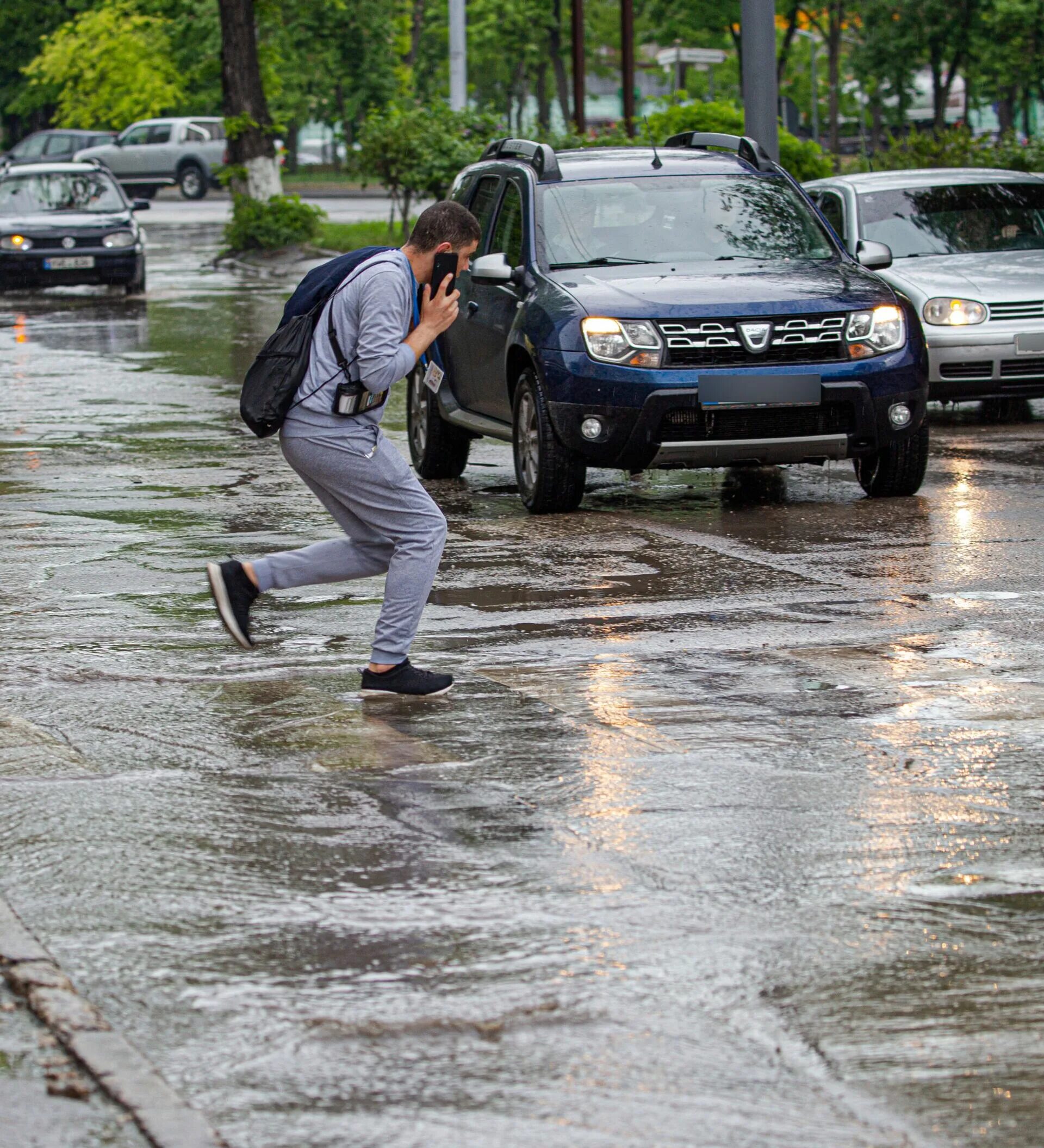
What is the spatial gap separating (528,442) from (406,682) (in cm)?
435

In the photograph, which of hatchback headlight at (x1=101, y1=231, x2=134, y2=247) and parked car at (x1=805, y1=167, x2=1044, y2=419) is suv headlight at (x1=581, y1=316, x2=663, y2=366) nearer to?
parked car at (x1=805, y1=167, x2=1044, y2=419)

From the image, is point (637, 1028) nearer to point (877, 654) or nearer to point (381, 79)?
point (877, 654)

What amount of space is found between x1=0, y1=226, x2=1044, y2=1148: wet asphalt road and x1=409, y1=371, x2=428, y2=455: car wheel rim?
2346mm

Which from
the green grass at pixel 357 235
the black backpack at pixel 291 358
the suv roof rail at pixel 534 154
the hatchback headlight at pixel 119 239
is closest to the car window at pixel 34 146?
the green grass at pixel 357 235

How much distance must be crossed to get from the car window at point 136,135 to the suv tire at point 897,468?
51452mm

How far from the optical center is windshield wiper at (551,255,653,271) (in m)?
11.1

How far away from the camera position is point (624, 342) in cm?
1039

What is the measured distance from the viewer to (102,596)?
8.64 m

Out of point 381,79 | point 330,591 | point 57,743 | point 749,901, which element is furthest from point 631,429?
point 381,79

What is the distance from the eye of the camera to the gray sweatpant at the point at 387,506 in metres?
6.80

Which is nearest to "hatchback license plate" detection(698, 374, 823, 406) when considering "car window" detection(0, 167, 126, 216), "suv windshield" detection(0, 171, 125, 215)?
"car window" detection(0, 167, 126, 216)

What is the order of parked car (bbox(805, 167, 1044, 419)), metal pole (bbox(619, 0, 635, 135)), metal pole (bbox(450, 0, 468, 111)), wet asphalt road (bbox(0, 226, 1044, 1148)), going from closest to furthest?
wet asphalt road (bbox(0, 226, 1044, 1148)) < parked car (bbox(805, 167, 1044, 419)) < metal pole (bbox(450, 0, 468, 111)) < metal pole (bbox(619, 0, 635, 135))

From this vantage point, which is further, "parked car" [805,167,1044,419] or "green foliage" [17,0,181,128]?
"green foliage" [17,0,181,128]

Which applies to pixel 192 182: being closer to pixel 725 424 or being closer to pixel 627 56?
pixel 627 56
